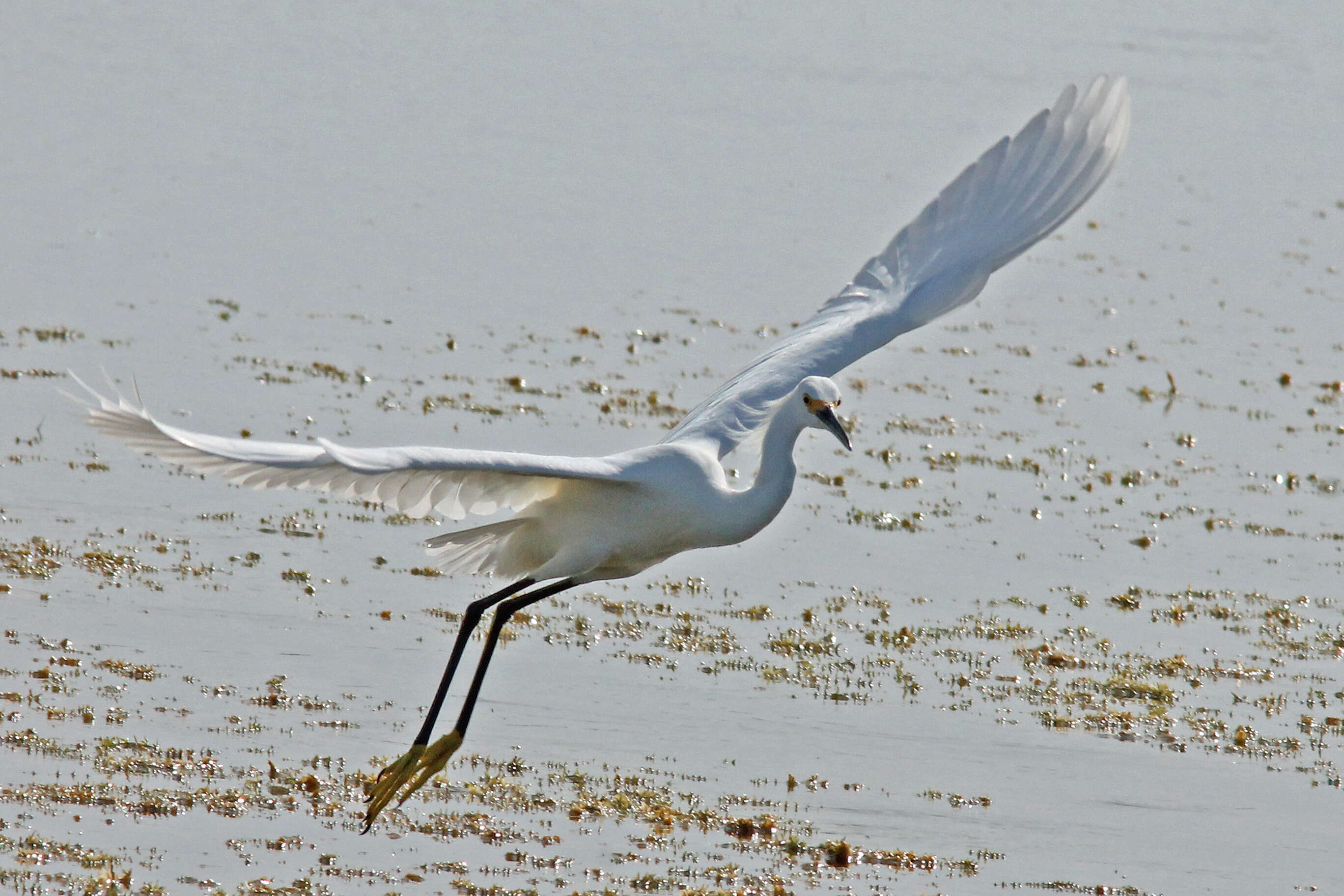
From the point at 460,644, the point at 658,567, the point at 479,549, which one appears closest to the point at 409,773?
the point at 460,644

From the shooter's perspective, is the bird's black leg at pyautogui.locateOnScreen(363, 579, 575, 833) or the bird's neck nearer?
the bird's black leg at pyautogui.locateOnScreen(363, 579, 575, 833)

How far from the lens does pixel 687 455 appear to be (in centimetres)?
727

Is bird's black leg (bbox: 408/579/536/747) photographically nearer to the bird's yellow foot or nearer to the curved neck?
the bird's yellow foot

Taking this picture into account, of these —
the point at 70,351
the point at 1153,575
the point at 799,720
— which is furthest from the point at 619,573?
the point at 70,351

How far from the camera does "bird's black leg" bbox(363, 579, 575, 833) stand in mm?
6945

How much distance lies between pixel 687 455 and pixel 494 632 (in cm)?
112

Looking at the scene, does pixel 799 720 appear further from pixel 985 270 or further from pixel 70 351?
pixel 70 351

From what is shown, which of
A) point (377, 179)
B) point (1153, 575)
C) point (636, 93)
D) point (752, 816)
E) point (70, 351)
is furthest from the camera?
point (636, 93)

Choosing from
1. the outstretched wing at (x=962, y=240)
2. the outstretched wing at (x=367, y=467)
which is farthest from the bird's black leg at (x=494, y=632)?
the outstretched wing at (x=962, y=240)

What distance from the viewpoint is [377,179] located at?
2034 centimetres

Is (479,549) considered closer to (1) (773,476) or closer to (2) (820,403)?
(1) (773,476)

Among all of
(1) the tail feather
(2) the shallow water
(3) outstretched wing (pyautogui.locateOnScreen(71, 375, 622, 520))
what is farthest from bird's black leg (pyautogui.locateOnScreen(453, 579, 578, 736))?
(3) outstretched wing (pyautogui.locateOnScreen(71, 375, 622, 520))

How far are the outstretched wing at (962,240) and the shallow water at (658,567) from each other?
62.5 inches

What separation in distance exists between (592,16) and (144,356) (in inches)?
859
